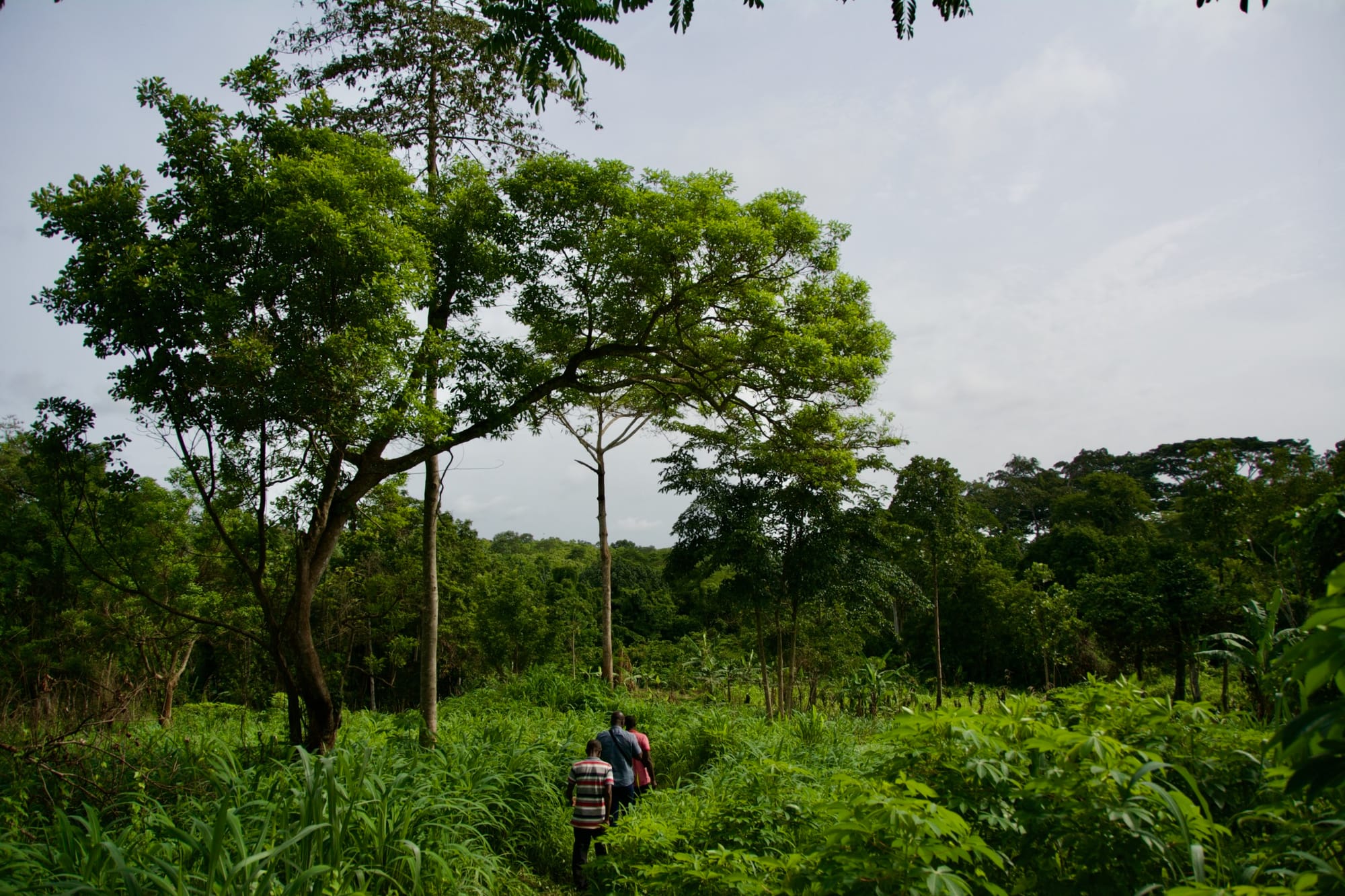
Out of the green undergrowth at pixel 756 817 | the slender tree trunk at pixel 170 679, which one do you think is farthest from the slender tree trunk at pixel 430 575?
the slender tree trunk at pixel 170 679

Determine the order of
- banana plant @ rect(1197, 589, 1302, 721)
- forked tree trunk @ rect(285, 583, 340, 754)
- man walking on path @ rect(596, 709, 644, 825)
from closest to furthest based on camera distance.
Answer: banana plant @ rect(1197, 589, 1302, 721) → man walking on path @ rect(596, 709, 644, 825) → forked tree trunk @ rect(285, 583, 340, 754)

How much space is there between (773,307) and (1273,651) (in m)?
6.03

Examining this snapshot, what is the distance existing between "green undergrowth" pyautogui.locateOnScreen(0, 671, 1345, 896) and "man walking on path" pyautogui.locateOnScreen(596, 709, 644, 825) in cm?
24

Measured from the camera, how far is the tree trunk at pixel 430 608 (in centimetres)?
860

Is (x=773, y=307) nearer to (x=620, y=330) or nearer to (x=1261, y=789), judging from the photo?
(x=620, y=330)

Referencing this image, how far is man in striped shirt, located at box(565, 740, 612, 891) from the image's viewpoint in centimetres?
576

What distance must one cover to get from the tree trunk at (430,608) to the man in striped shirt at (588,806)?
295 centimetres

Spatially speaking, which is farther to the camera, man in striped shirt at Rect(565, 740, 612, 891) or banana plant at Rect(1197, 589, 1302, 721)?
man in striped shirt at Rect(565, 740, 612, 891)

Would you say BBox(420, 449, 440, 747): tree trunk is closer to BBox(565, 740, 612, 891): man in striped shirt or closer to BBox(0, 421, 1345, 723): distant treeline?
BBox(0, 421, 1345, 723): distant treeline

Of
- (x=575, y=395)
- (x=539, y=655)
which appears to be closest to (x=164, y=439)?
(x=575, y=395)

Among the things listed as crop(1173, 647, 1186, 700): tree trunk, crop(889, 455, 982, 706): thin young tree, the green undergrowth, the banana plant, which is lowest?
crop(1173, 647, 1186, 700): tree trunk

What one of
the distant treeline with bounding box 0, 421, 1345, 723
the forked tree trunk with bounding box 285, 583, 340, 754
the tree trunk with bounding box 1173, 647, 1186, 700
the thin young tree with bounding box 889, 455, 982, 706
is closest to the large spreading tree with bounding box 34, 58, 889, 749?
the forked tree trunk with bounding box 285, 583, 340, 754

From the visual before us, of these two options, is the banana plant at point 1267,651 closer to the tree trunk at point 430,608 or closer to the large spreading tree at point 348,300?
the large spreading tree at point 348,300

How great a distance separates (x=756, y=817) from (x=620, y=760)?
2862 millimetres
